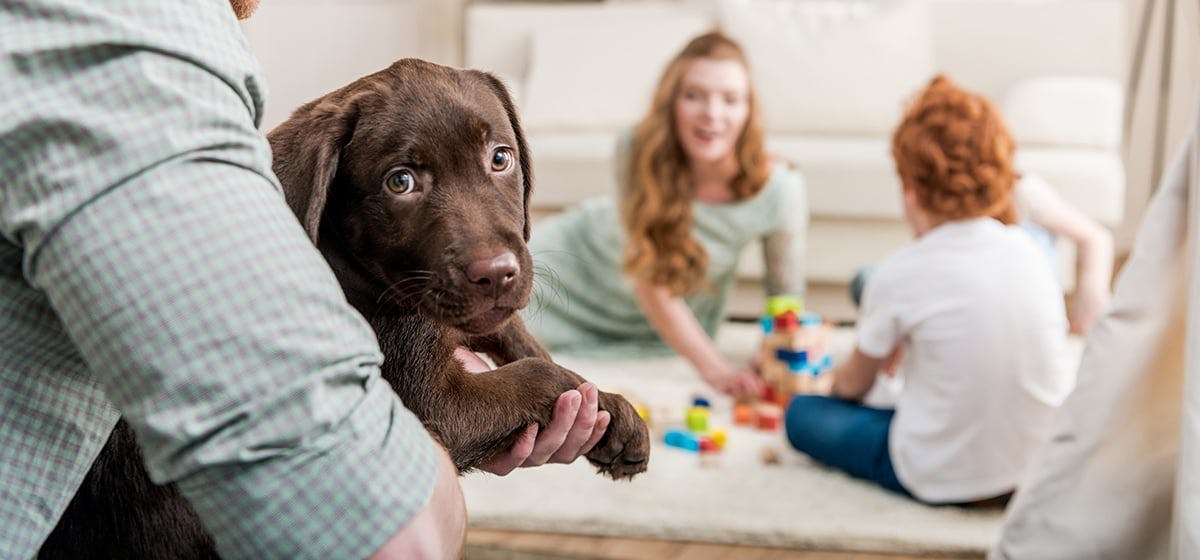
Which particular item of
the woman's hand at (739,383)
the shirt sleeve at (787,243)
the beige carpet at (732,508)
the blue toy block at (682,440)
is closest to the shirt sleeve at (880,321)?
the beige carpet at (732,508)

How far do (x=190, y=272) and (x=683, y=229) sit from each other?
2637 millimetres

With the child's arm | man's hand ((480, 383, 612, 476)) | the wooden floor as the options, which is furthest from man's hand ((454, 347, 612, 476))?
the child's arm

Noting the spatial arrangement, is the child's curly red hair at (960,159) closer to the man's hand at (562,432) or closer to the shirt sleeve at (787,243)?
the shirt sleeve at (787,243)

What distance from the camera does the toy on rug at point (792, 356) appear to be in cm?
284

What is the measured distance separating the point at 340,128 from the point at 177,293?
0.18 metres

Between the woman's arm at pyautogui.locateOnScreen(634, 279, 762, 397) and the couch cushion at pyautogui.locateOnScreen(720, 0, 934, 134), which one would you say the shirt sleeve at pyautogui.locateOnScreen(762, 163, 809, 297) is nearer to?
the woman's arm at pyautogui.locateOnScreen(634, 279, 762, 397)

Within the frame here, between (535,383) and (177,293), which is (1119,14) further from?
(177,293)

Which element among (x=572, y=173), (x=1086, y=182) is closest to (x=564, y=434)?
(x=572, y=173)

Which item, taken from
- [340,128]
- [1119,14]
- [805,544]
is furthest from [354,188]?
[1119,14]

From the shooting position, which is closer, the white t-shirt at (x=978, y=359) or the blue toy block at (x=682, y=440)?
the white t-shirt at (x=978, y=359)

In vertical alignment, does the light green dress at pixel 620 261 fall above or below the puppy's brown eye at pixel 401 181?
below

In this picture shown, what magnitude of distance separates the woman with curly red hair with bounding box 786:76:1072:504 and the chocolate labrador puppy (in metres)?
1.57

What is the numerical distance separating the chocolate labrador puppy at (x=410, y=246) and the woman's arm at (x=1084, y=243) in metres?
2.41

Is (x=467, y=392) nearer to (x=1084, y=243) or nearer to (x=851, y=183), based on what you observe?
(x=1084, y=243)
